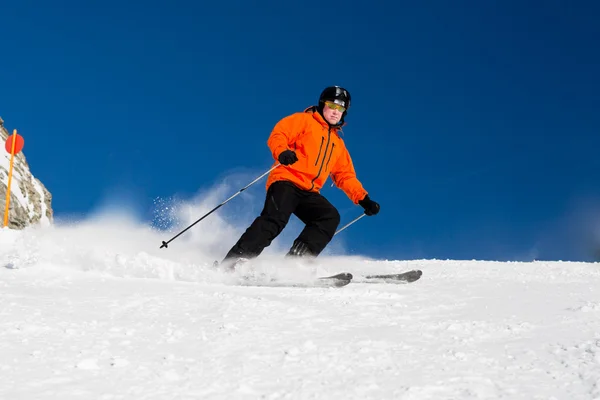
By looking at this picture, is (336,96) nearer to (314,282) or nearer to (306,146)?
(306,146)

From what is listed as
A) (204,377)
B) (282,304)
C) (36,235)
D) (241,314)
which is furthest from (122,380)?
(36,235)

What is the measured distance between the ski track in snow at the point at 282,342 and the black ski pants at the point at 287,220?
1371 millimetres

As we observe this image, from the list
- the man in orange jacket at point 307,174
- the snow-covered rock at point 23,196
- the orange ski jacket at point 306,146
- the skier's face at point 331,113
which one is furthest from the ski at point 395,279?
the snow-covered rock at point 23,196

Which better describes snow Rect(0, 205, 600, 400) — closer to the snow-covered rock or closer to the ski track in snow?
the ski track in snow

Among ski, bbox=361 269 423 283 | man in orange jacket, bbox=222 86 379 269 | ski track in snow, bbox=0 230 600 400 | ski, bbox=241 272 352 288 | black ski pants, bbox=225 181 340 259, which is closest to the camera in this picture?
ski track in snow, bbox=0 230 600 400

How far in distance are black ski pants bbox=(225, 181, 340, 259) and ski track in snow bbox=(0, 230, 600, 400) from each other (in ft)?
4.50

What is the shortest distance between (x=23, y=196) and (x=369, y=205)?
13.7 metres

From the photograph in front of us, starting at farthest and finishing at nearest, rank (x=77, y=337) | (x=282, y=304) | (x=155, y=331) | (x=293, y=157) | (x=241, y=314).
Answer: (x=293, y=157), (x=282, y=304), (x=241, y=314), (x=155, y=331), (x=77, y=337)

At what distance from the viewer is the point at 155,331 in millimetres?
2564

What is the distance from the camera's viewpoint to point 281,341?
244 centimetres

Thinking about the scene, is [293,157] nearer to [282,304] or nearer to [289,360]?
[282,304]

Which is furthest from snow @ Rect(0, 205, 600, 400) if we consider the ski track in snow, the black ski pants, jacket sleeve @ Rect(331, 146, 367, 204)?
jacket sleeve @ Rect(331, 146, 367, 204)

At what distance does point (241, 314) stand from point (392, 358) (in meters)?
1.01

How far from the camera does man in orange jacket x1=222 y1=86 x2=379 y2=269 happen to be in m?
5.77
